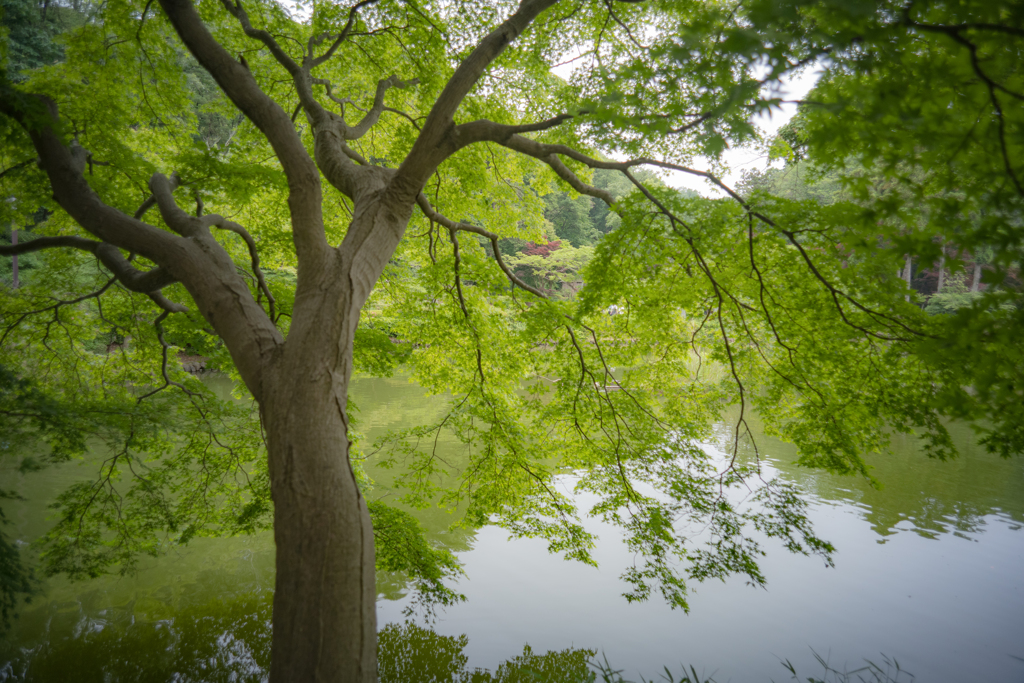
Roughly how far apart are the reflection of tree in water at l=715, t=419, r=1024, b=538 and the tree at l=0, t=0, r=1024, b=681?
347 cm

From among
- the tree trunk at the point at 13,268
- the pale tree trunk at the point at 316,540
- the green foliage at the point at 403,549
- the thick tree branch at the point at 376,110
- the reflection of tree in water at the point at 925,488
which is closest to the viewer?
the pale tree trunk at the point at 316,540

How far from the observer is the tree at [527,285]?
120cm

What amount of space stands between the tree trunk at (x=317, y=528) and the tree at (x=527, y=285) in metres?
0.01

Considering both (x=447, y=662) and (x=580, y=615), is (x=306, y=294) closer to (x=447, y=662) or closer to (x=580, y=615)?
(x=447, y=662)

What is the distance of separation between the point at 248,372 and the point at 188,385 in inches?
95.5

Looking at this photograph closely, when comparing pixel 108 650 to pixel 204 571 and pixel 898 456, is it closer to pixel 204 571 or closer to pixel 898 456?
pixel 204 571

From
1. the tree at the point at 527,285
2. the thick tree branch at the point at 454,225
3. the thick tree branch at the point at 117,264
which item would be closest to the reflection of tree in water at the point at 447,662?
the tree at the point at 527,285

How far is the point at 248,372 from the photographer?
2344 millimetres

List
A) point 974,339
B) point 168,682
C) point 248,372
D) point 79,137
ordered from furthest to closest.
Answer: point 79,137 → point 168,682 → point 248,372 → point 974,339

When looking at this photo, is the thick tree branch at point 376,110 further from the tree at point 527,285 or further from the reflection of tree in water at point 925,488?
the reflection of tree in water at point 925,488

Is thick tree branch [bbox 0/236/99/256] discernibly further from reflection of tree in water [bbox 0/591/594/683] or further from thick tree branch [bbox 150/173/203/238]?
reflection of tree in water [bbox 0/591/594/683]

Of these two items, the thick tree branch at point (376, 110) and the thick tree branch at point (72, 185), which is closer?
the thick tree branch at point (72, 185)

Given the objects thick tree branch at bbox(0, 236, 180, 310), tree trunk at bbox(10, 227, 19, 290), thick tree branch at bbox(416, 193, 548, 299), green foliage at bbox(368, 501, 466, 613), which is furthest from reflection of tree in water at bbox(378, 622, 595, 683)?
tree trunk at bbox(10, 227, 19, 290)

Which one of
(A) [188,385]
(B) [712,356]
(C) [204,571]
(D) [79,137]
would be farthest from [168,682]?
(B) [712,356]
